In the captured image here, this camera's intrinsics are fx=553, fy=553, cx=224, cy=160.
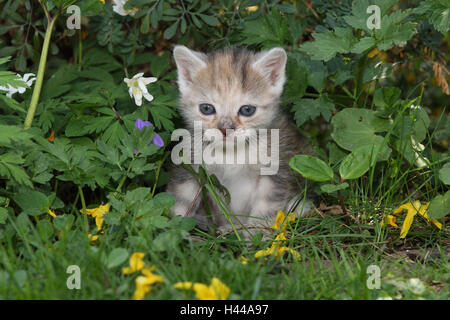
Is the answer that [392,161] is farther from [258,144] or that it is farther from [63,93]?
[63,93]

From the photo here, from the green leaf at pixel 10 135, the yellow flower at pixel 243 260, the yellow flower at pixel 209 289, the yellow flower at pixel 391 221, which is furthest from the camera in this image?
the yellow flower at pixel 391 221

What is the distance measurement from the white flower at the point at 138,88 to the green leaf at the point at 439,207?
5.70 feet

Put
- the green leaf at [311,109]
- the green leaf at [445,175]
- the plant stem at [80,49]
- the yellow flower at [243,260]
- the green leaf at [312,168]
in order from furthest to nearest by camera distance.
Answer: the plant stem at [80,49], the green leaf at [311,109], the green leaf at [445,175], the green leaf at [312,168], the yellow flower at [243,260]

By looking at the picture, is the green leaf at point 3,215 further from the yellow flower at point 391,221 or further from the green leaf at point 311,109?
the yellow flower at point 391,221

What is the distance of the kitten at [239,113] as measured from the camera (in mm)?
3283

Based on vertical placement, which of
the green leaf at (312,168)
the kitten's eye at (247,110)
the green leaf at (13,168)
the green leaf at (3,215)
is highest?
the kitten's eye at (247,110)

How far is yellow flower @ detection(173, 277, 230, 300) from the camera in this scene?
6.86 feet

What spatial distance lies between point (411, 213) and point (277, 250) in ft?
2.61

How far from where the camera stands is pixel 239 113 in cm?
328

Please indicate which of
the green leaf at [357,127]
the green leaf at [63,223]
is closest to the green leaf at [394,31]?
the green leaf at [357,127]

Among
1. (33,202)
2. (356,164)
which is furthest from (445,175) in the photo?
(33,202)

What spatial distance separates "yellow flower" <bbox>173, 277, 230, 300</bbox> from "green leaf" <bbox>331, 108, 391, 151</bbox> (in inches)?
59.3

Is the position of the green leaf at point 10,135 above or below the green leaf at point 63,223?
above
